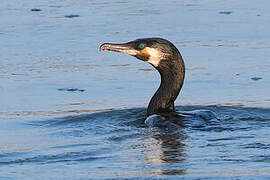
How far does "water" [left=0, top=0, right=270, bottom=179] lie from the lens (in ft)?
20.5

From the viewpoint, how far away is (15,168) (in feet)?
20.3

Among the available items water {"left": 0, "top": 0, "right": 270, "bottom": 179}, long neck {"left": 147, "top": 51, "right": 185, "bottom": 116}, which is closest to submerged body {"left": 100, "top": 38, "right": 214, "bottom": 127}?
long neck {"left": 147, "top": 51, "right": 185, "bottom": 116}

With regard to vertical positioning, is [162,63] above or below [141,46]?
below

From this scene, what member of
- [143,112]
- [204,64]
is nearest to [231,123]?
[143,112]

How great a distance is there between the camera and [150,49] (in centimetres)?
818

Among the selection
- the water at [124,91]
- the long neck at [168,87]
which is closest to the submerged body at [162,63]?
the long neck at [168,87]

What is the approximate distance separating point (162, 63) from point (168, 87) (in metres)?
0.24

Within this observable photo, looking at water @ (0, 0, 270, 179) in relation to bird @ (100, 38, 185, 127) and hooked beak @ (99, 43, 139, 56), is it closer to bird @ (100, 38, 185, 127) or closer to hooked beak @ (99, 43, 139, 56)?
bird @ (100, 38, 185, 127)

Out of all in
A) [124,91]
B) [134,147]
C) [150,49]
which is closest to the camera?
[134,147]

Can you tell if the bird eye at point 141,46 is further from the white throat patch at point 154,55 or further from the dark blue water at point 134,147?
the dark blue water at point 134,147

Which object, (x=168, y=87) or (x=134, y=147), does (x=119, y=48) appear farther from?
(x=134, y=147)

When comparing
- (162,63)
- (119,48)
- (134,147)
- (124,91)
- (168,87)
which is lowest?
(124,91)

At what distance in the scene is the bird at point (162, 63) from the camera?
8.17 m

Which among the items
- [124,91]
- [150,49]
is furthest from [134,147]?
[124,91]
